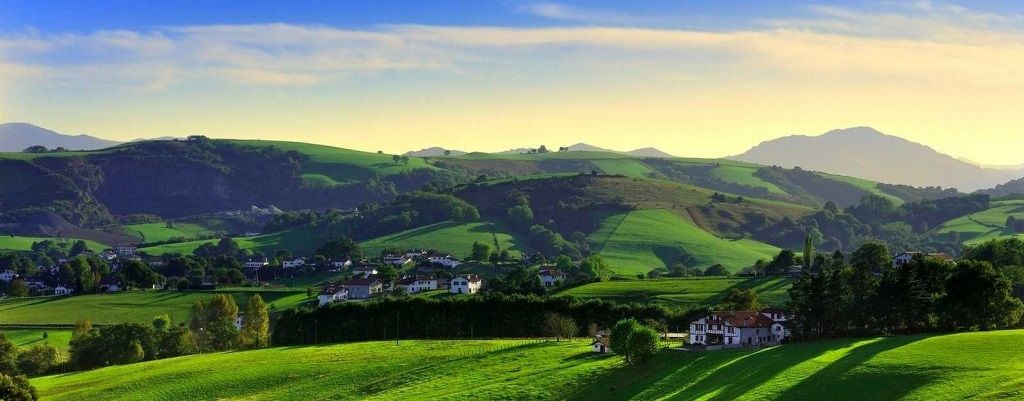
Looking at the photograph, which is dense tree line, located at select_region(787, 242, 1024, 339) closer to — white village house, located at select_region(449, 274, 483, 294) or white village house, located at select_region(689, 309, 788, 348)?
white village house, located at select_region(689, 309, 788, 348)

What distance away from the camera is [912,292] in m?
101

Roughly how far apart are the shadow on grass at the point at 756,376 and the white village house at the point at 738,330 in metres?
8.62

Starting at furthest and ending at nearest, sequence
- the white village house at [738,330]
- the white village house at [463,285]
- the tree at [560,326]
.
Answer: the white village house at [463,285] → the tree at [560,326] → the white village house at [738,330]

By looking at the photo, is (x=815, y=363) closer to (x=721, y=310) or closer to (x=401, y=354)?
(x=721, y=310)

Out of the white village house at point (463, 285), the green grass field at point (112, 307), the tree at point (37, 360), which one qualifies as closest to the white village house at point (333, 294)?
the green grass field at point (112, 307)

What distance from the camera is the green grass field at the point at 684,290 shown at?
156750 millimetres

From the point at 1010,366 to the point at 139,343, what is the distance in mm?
100814

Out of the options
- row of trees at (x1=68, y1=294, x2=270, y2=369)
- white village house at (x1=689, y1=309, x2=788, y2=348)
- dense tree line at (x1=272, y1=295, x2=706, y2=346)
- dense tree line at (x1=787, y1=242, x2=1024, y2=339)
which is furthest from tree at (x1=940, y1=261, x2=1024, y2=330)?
row of trees at (x1=68, y1=294, x2=270, y2=369)

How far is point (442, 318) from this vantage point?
137125 mm

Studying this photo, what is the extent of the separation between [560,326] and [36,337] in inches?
3261

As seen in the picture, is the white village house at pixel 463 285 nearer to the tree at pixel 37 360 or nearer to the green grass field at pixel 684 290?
the green grass field at pixel 684 290

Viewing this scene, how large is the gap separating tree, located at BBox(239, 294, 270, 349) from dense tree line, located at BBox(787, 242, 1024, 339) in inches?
2768

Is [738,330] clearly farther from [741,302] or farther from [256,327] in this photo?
[256,327]

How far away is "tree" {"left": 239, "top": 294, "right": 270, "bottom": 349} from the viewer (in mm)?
141375
